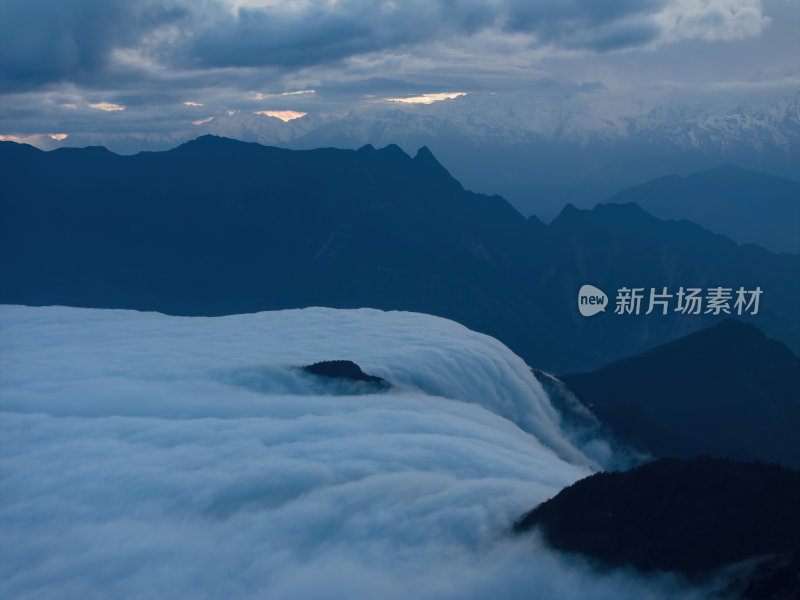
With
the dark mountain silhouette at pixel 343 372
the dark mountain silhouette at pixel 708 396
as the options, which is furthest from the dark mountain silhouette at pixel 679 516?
the dark mountain silhouette at pixel 708 396

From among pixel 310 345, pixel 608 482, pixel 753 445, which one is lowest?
pixel 753 445

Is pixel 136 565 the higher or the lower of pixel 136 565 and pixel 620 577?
the lower

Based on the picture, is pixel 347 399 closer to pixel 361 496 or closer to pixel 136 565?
pixel 361 496

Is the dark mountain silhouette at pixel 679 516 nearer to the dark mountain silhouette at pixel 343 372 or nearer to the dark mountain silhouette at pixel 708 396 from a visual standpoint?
the dark mountain silhouette at pixel 343 372

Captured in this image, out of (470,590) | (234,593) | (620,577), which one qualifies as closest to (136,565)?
(234,593)

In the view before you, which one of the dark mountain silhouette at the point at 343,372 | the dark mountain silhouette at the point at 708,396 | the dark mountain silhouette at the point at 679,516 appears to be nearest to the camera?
the dark mountain silhouette at the point at 679,516

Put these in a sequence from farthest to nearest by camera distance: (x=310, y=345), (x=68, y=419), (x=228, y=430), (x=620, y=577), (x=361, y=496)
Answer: (x=310, y=345), (x=68, y=419), (x=228, y=430), (x=361, y=496), (x=620, y=577)

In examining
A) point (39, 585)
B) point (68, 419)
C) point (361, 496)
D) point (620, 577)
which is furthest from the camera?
point (68, 419)
